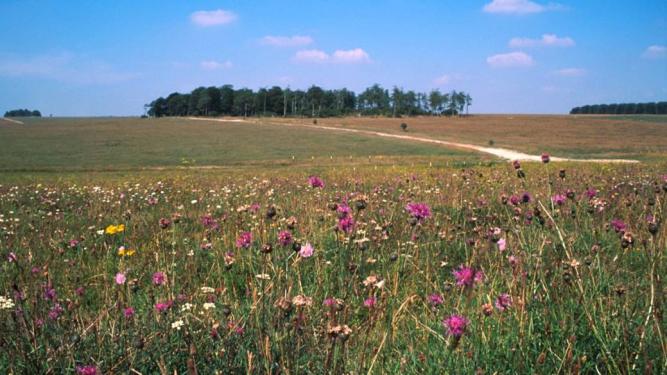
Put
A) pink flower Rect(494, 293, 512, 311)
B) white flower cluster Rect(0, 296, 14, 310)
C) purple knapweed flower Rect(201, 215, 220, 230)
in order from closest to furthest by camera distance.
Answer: pink flower Rect(494, 293, 512, 311) → white flower cluster Rect(0, 296, 14, 310) → purple knapweed flower Rect(201, 215, 220, 230)

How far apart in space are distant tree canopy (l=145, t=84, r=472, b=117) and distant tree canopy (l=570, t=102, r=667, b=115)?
5009 centimetres

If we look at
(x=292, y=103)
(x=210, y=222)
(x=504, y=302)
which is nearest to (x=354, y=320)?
(x=504, y=302)

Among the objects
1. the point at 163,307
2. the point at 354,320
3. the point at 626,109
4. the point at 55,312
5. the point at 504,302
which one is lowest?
the point at 354,320

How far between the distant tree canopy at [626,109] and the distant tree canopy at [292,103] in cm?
5009

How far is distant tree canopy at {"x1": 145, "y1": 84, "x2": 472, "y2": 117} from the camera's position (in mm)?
153625

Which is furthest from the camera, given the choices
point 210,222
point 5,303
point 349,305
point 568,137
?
point 568,137

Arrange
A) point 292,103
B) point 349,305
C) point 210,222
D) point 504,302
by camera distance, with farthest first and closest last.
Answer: point 292,103 → point 210,222 → point 349,305 → point 504,302

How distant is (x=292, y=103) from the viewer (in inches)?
6294

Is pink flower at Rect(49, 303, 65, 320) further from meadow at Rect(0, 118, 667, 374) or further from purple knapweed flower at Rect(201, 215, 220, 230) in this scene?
purple knapweed flower at Rect(201, 215, 220, 230)

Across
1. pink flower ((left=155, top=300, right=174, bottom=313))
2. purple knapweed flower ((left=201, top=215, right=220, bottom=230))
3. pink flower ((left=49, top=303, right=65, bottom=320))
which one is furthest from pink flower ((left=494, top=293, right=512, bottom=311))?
purple knapweed flower ((left=201, top=215, right=220, bottom=230))

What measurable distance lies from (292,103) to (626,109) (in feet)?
358

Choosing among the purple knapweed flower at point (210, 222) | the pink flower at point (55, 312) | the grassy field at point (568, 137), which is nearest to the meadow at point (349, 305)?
the pink flower at point (55, 312)

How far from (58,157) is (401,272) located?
38.8 metres

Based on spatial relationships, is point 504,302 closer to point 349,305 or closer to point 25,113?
point 349,305
